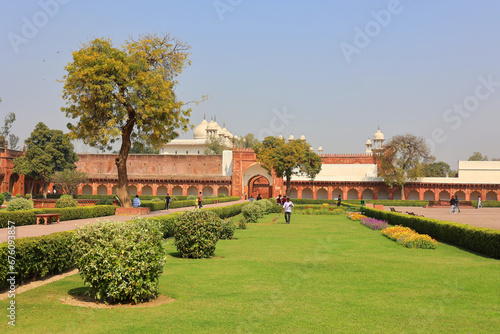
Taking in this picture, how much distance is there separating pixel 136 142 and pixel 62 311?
1692cm

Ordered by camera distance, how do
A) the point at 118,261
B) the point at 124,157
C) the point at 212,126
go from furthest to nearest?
the point at 212,126 → the point at 124,157 → the point at 118,261

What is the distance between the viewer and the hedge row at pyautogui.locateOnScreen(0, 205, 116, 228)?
1582 cm

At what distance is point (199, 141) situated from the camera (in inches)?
2657

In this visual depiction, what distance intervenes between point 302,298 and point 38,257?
13.5ft

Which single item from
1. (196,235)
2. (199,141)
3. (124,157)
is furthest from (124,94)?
(199,141)

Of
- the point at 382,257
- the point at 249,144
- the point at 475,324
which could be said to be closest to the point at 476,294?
the point at 475,324

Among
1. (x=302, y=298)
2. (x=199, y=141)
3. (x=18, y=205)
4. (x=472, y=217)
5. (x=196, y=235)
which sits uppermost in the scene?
(x=199, y=141)

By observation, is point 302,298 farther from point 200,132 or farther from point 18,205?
point 200,132

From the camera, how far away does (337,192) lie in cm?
5172

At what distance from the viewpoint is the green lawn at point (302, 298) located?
543 centimetres

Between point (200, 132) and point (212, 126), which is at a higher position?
point (212, 126)

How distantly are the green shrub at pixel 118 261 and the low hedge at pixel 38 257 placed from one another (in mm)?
434

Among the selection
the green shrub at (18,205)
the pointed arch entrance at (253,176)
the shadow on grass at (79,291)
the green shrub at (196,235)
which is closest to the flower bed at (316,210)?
the green shrub at (18,205)

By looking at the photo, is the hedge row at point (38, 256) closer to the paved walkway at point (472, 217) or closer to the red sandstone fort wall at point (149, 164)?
the paved walkway at point (472, 217)
